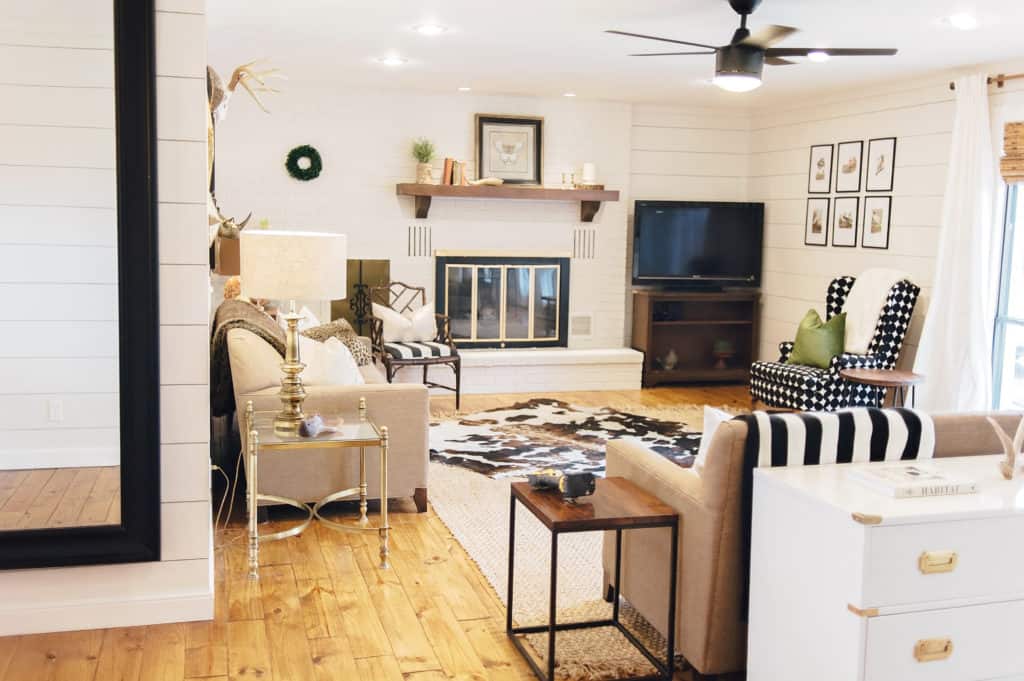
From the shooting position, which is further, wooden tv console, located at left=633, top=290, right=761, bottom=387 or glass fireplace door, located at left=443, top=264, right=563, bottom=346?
wooden tv console, located at left=633, top=290, right=761, bottom=387

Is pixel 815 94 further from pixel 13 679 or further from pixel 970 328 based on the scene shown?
pixel 13 679

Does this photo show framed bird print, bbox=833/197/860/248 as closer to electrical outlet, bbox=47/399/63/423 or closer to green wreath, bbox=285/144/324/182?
green wreath, bbox=285/144/324/182

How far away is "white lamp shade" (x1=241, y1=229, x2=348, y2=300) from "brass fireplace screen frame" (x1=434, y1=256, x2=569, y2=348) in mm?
4356

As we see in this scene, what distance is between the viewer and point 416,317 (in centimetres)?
730

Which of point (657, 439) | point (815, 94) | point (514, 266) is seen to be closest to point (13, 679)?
point (657, 439)

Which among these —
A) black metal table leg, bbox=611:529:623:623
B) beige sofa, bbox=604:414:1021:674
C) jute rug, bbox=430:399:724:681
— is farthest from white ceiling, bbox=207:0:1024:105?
black metal table leg, bbox=611:529:623:623

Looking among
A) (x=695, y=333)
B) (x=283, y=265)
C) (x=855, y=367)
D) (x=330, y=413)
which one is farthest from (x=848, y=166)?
(x=283, y=265)

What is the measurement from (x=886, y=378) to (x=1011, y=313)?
933mm

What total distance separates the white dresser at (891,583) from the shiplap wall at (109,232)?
187 centimetres

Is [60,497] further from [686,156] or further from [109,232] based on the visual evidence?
[686,156]

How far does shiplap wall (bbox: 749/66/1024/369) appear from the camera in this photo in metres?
6.62

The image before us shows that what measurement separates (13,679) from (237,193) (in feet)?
16.7

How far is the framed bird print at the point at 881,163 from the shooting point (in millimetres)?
7004

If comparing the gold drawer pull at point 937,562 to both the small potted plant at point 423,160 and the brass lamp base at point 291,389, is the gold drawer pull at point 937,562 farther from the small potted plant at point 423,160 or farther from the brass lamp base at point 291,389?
the small potted plant at point 423,160
